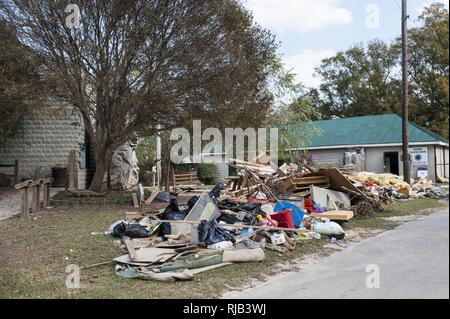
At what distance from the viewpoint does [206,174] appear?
111 feet

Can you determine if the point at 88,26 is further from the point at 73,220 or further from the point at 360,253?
the point at 360,253

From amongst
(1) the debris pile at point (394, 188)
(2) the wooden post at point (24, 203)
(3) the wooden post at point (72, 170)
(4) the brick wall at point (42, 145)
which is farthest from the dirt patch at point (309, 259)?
(4) the brick wall at point (42, 145)

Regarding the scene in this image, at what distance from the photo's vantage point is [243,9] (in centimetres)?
1828

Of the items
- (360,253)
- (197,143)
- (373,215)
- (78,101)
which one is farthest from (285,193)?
(78,101)

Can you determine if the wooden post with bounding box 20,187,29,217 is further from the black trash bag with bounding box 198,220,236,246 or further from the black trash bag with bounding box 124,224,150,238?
the black trash bag with bounding box 198,220,236,246

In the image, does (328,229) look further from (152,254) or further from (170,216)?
(152,254)

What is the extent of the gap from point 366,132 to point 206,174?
12.2 m

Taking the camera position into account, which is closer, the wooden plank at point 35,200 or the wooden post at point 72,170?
the wooden plank at point 35,200

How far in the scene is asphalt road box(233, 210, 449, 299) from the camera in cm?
596

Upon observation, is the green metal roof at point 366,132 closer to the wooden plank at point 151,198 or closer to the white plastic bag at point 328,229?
the wooden plank at point 151,198

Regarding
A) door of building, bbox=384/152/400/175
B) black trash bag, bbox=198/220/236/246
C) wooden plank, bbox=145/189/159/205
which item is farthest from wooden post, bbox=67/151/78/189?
door of building, bbox=384/152/400/175

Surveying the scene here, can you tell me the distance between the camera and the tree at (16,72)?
1459cm

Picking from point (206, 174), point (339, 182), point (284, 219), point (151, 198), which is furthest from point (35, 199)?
point (206, 174)

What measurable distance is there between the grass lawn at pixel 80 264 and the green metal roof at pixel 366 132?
68.7 ft
